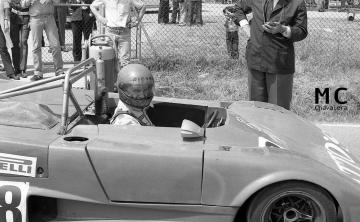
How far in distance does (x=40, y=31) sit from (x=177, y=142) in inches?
209

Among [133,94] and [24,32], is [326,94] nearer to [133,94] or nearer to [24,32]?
[133,94]

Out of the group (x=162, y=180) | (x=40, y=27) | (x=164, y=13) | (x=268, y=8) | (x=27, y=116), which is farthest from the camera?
(x=164, y=13)

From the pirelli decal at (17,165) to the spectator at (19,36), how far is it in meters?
5.27

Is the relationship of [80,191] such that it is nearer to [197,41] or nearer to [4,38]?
[4,38]

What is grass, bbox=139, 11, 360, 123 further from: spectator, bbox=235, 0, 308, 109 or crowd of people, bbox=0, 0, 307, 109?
spectator, bbox=235, 0, 308, 109

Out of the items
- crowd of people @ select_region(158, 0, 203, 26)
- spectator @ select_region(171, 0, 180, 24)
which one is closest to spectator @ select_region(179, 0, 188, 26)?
crowd of people @ select_region(158, 0, 203, 26)

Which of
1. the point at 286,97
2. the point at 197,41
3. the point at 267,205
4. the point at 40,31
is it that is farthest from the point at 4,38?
the point at 267,205

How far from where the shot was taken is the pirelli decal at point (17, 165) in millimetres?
3178

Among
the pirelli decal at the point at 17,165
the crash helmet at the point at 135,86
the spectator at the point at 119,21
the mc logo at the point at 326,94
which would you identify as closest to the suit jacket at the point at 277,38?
the crash helmet at the point at 135,86

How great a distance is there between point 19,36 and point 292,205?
6.23 meters

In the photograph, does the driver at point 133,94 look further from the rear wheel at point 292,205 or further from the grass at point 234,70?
the grass at point 234,70

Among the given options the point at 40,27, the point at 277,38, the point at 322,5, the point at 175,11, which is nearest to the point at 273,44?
the point at 277,38

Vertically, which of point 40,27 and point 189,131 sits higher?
point 40,27

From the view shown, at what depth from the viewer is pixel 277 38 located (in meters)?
5.06
